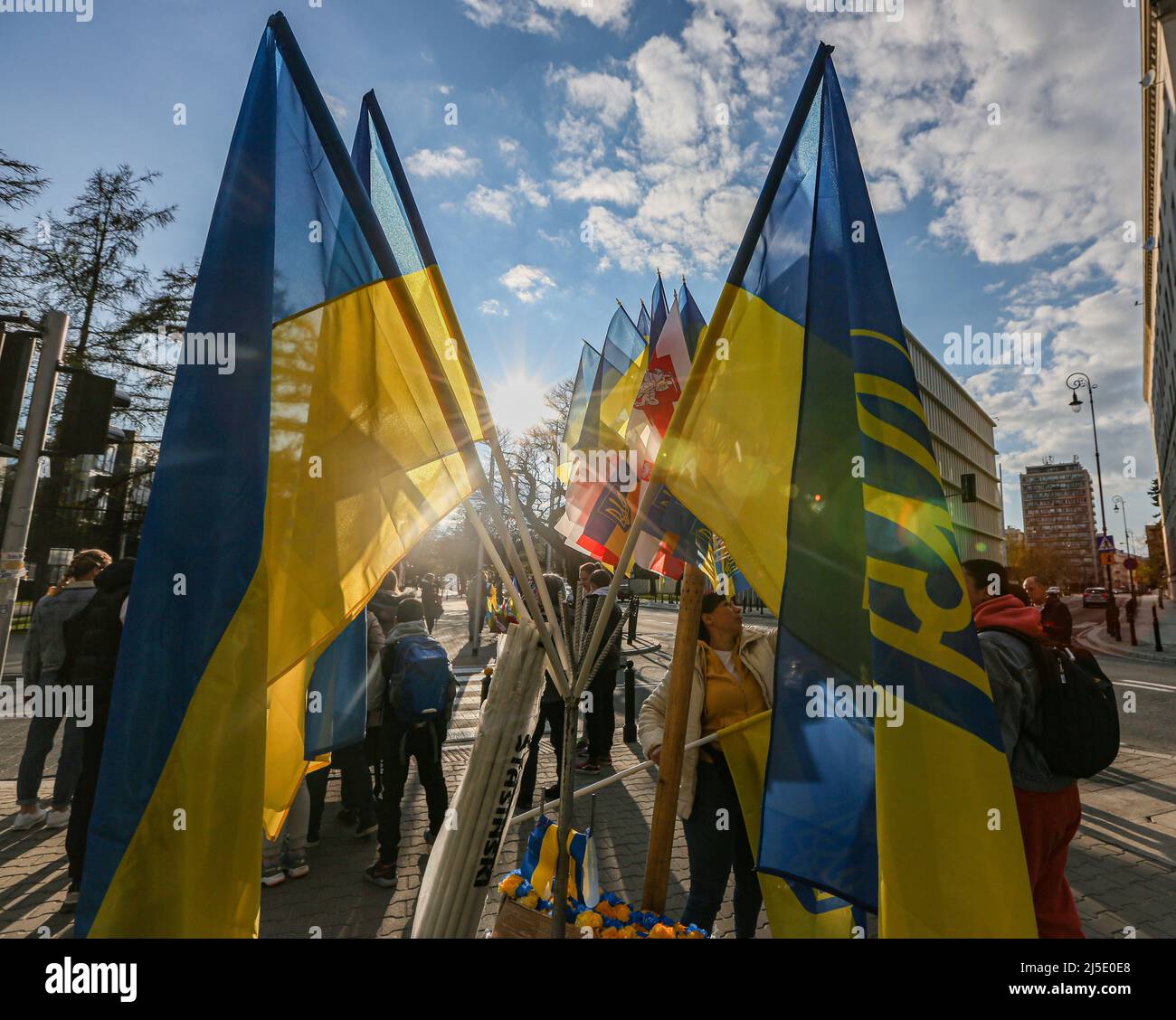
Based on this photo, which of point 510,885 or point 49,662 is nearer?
point 510,885

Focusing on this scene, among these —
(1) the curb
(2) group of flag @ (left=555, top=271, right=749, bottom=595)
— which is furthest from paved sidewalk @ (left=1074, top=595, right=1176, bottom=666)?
(2) group of flag @ (left=555, top=271, right=749, bottom=595)

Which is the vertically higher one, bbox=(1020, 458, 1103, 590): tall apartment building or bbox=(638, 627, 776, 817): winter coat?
bbox=(1020, 458, 1103, 590): tall apartment building

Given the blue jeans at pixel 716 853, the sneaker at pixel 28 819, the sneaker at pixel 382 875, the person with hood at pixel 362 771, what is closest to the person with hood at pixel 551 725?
the person with hood at pixel 362 771

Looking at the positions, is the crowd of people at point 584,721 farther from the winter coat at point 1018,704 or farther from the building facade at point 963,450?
the building facade at point 963,450

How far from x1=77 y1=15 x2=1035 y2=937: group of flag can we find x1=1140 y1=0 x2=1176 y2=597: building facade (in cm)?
2264

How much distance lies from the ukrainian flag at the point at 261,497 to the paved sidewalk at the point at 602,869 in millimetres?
1904

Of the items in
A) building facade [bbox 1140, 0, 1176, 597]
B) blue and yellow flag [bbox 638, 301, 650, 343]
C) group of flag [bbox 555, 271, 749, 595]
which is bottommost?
group of flag [bbox 555, 271, 749, 595]

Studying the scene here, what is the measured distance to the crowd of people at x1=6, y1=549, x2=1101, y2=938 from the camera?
2834 millimetres

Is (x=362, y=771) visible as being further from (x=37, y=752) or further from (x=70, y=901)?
(x=37, y=752)

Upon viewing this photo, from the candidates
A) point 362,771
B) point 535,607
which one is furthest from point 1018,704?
point 362,771

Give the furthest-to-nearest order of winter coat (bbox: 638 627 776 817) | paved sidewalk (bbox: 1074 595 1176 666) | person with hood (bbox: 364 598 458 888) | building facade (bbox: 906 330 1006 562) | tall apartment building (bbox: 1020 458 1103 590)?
tall apartment building (bbox: 1020 458 1103 590), building facade (bbox: 906 330 1006 562), paved sidewalk (bbox: 1074 595 1176 666), person with hood (bbox: 364 598 458 888), winter coat (bbox: 638 627 776 817)

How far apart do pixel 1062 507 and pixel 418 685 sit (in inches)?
8232

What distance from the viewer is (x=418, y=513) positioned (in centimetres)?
250

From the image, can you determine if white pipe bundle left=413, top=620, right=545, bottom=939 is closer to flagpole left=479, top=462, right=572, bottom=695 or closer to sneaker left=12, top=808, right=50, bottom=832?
flagpole left=479, top=462, right=572, bottom=695
